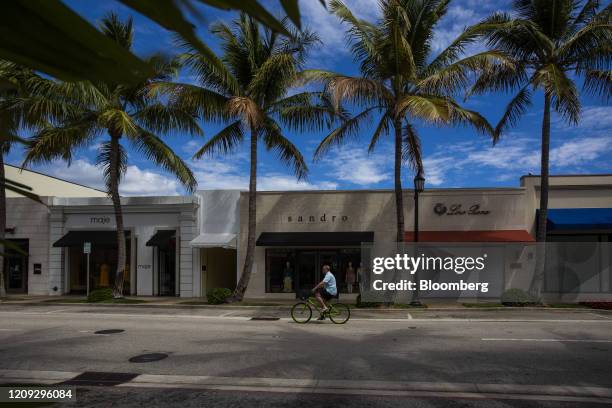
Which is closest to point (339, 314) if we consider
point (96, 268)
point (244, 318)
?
point (244, 318)

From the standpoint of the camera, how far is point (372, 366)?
9.41 metres

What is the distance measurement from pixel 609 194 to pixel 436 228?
747 cm

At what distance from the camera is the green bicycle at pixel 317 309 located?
15.7 meters

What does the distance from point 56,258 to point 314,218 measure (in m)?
12.8

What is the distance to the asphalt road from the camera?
7.62 meters

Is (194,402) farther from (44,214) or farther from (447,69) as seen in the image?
(44,214)

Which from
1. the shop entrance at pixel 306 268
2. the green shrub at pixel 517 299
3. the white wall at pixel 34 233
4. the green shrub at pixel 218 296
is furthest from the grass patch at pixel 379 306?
the white wall at pixel 34 233

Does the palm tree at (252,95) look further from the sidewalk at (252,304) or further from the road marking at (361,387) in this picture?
the road marking at (361,387)

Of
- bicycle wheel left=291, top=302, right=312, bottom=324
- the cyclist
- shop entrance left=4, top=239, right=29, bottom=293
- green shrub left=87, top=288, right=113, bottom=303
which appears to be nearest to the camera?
the cyclist

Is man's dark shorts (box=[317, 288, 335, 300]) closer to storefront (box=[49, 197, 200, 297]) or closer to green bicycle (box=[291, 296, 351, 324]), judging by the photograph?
green bicycle (box=[291, 296, 351, 324])

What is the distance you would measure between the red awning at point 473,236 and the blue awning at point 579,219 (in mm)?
1209

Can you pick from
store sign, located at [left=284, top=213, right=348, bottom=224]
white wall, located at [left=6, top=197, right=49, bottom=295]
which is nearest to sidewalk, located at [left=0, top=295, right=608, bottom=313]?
white wall, located at [left=6, top=197, right=49, bottom=295]

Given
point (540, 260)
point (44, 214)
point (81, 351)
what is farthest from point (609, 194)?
point (44, 214)

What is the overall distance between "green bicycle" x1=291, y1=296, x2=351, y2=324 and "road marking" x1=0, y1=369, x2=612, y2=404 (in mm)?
7241
